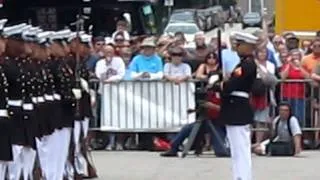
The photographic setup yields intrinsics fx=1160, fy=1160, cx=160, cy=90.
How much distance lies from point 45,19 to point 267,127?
8.95 metres

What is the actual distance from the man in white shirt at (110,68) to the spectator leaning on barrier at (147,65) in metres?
0.20

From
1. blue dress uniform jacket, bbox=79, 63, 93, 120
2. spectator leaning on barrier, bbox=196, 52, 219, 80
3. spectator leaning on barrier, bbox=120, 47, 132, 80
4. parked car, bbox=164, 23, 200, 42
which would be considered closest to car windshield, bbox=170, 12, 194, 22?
parked car, bbox=164, 23, 200, 42

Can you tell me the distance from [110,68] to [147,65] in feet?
1.96

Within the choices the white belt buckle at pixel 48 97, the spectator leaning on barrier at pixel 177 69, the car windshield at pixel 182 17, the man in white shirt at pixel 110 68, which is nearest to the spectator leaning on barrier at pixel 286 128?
the spectator leaning on barrier at pixel 177 69

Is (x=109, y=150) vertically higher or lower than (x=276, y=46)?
lower

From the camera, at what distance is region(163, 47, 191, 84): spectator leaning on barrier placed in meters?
18.3

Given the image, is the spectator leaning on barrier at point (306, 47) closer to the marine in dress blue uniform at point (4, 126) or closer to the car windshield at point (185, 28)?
the marine in dress blue uniform at point (4, 126)

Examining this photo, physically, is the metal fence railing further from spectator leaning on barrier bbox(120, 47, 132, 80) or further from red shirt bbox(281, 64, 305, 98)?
spectator leaning on barrier bbox(120, 47, 132, 80)

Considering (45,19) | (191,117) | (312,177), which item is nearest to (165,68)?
(191,117)

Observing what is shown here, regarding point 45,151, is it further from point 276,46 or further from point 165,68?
point 276,46

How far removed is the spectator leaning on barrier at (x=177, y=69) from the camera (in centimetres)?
1833

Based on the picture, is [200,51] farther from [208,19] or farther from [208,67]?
[208,19]

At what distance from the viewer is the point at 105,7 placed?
33.0 meters

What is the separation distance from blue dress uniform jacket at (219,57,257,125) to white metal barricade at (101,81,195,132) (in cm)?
503
